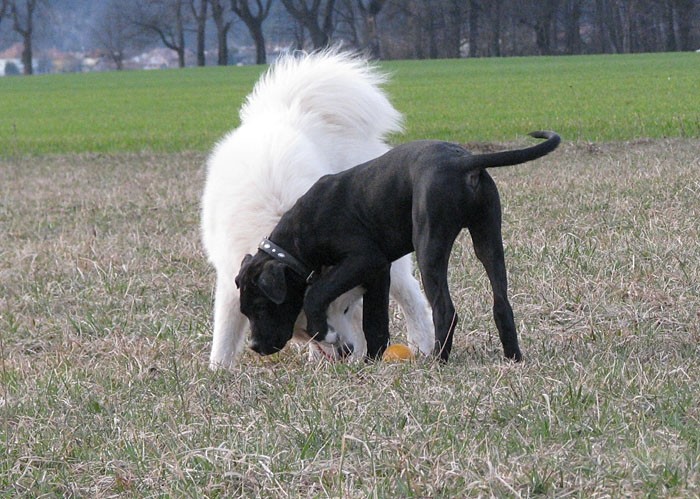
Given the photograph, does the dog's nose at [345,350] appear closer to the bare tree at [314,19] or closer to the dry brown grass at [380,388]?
the dry brown grass at [380,388]

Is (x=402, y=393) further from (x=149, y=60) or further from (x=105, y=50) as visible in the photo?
(x=149, y=60)

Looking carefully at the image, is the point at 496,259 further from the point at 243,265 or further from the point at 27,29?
the point at 27,29

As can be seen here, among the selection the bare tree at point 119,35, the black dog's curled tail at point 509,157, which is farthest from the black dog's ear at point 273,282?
the bare tree at point 119,35

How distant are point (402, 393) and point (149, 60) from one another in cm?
11222

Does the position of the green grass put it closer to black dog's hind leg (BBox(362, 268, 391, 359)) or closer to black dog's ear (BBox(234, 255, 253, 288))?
black dog's hind leg (BBox(362, 268, 391, 359))

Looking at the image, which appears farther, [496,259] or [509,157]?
[496,259]

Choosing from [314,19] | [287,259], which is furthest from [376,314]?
[314,19]

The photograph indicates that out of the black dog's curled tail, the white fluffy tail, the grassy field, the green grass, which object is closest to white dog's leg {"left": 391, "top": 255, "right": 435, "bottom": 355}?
the grassy field

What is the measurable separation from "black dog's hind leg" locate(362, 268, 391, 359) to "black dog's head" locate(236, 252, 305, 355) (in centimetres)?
29

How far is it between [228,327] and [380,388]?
1247 millimetres

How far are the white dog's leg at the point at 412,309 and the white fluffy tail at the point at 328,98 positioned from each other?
0.77 meters

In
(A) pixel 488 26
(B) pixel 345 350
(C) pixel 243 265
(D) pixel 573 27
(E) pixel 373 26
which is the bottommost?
(B) pixel 345 350

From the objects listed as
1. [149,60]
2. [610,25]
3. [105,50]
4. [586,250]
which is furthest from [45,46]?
[586,250]

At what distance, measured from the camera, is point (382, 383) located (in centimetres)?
415
